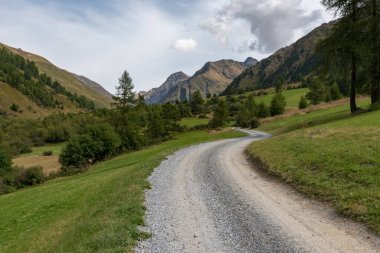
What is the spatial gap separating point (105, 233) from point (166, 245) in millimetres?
2343

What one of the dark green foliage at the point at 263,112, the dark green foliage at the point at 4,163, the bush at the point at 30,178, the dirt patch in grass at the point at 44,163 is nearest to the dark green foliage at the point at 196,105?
the dark green foliage at the point at 263,112

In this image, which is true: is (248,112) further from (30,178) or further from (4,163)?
(30,178)

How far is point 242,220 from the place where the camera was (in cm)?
1452

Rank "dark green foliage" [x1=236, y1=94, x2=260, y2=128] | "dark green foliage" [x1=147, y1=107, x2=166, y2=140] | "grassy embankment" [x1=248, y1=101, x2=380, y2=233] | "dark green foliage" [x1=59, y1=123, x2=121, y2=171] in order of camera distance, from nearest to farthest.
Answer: "grassy embankment" [x1=248, y1=101, x2=380, y2=233]
"dark green foliage" [x1=59, y1=123, x2=121, y2=171]
"dark green foliage" [x1=236, y1=94, x2=260, y2=128]
"dark green foliage" [x1=147, y1=107, x2=166, y2=140]

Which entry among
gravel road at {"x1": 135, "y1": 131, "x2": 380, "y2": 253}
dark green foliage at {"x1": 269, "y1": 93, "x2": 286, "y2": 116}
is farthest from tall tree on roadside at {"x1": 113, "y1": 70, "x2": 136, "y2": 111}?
gravel road at {"x1": 135, "y1": 131, "x2": 380, "y2": 253}

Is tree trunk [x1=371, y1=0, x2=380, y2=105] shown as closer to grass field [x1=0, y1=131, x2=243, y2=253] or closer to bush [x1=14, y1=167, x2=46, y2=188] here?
grass field [x1=0, y1=131, x2=243, y2=253]

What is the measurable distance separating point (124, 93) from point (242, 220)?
93.3 meters

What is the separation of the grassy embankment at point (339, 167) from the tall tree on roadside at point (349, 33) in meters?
17.3

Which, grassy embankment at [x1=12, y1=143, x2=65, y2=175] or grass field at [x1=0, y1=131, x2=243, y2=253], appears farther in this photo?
grassy embankment at [x1=12, y1=143, x2=65, y2=175]

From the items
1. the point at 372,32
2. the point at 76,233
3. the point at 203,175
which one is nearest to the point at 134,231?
the point at 76,233

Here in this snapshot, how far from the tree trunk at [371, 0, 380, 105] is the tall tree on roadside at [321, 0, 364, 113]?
154 centimetres

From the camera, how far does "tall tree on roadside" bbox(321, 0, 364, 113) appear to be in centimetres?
4372

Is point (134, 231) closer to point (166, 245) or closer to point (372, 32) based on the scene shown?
point (166, 245)

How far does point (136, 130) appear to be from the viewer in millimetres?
95875
